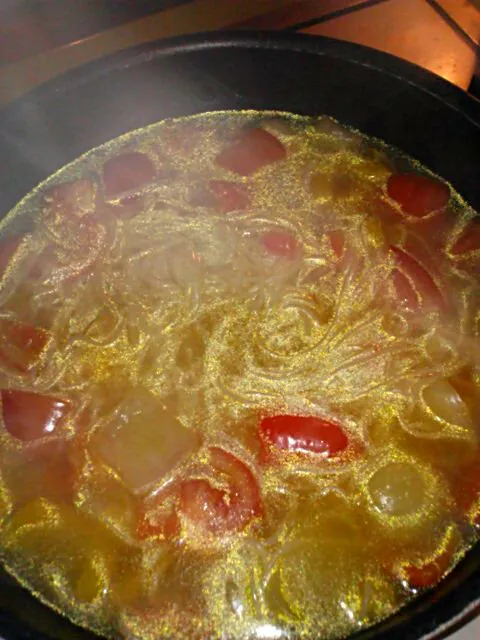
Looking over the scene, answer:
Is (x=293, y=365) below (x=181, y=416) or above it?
above

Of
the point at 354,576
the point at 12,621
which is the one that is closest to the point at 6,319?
the point at 12,621

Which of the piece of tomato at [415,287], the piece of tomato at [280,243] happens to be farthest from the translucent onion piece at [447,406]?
the piece of tomato at [280,243]

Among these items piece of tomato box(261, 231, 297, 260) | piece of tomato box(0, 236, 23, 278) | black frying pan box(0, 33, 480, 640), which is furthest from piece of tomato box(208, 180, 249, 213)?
piece of tomato box(0, 236, 23, 278)

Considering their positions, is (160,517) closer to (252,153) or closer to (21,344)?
(21,344)

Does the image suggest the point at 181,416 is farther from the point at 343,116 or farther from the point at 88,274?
the point at 343,116

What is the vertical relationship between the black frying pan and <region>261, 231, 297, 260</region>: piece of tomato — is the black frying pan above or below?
above

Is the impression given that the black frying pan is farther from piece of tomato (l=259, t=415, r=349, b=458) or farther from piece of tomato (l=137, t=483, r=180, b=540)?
piece of tomato (l=137, t=483, r=180, b=540)
